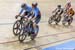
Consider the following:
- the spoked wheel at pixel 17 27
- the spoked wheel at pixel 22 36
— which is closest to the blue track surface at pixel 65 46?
the spoked wheel at pixel 22 36

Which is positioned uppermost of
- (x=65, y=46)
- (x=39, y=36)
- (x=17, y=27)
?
(x=17, y=27)

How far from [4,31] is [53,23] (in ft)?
11.0

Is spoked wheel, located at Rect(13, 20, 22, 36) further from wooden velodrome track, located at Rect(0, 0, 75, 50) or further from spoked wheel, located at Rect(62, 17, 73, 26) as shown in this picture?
spoked wheel, located at Rect(62, 17, 73, 26)

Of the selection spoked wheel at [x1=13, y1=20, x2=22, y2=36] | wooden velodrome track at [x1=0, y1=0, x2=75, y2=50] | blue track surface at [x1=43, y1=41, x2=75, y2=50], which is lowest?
blue track surface at [x1=43, y1=41, x2=75, y2=50]

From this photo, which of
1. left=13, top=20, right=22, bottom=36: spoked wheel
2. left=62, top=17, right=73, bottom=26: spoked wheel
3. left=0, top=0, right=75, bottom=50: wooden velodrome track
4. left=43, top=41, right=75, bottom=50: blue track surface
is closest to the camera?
left=0, top=0, right=75, bottom=50: wooden velodrome track

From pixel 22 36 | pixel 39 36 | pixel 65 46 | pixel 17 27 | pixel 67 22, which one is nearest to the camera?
pixel 22 36

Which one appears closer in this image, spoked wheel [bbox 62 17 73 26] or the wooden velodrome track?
the wooden velodrome track

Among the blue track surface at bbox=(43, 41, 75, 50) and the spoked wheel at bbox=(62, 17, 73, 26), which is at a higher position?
the spoked wheel at bbox=(62, 17, 73, 26)

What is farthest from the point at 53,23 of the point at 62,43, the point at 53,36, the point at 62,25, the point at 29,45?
the point at 29,45

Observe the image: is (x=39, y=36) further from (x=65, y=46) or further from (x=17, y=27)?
(x=65, y=46)

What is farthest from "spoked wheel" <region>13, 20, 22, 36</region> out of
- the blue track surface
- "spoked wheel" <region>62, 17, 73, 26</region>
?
"spoked wheel" <region>62, 17, 73, 26</region>

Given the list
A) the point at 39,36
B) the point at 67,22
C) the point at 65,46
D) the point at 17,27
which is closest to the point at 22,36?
the point at 17,27

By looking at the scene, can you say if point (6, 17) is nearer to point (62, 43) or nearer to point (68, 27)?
point (68, 27)

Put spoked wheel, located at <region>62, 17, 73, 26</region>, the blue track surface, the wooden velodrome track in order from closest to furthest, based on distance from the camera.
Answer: the wooden velodrome track, the blue track surface, spoked wheel, located at <region>62, 17, 73, 26</region>
